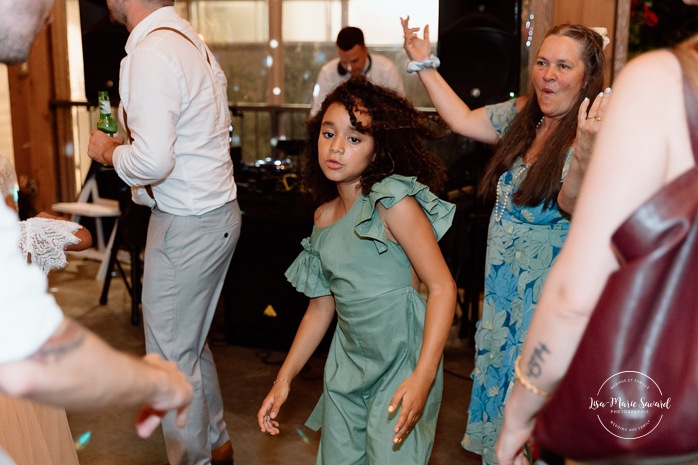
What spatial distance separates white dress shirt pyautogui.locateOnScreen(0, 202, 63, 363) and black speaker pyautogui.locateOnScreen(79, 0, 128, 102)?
412 centimetres

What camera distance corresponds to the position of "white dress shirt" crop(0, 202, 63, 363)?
0.99 m

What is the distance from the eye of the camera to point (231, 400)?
12.6 ft

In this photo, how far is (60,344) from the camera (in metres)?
1.04

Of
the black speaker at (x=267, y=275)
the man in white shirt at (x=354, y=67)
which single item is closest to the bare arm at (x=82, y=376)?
the black speaker at (x=267, y=275)

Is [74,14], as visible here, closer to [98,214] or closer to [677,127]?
[98,214]

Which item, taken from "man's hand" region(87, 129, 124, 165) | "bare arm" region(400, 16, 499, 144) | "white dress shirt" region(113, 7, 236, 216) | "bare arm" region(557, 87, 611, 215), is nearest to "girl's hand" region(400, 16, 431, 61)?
"bare arm" region(400, 16, 499, 144)

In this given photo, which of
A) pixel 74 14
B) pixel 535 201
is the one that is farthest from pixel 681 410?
pixel 74 14

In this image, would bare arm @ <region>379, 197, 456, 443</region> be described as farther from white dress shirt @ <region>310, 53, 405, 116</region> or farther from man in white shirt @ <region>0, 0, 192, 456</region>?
white dress shirt @ <region>310, 53, 405, 116</region>

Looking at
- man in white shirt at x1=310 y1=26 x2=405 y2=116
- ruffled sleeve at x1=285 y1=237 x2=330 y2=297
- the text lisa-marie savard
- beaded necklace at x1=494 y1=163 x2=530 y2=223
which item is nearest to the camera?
the text lisa-marie savard

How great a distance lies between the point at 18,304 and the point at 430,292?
4.02 feet

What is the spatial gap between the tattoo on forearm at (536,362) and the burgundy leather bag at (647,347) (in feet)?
0.14

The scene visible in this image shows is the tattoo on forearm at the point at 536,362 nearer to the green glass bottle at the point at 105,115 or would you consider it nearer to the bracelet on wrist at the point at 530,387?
the bracelet on wrist at the point at 530,387

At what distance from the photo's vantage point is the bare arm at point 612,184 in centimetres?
108

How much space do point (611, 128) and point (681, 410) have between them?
0.40m
